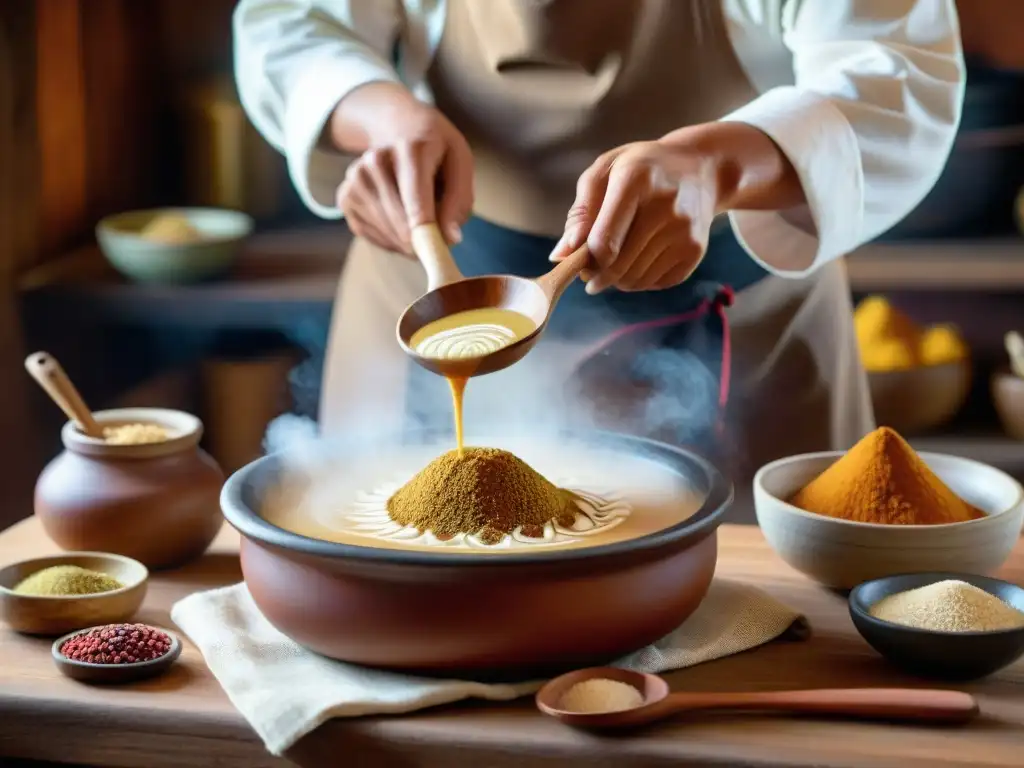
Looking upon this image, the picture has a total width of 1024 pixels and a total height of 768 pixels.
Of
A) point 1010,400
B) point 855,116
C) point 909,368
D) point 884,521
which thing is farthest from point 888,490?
point 1010,400

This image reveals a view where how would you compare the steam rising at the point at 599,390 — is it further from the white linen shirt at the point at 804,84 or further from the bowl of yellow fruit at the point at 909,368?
the bowl of yellow fruit at the point at 909,368

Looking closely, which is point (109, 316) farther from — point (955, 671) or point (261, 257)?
point (955, 671)

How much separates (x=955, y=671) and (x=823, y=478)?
316mm

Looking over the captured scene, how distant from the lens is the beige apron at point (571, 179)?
197cm

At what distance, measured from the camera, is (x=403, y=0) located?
6.89 feet

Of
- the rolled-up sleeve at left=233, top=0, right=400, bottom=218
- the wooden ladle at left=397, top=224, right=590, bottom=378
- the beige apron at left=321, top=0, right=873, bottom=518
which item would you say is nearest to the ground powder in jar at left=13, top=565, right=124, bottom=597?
the wooden ladle at left=397, top=224, right=590, bottom=378

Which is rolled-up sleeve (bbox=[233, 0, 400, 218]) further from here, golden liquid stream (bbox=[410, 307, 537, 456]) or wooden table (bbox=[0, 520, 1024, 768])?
Result: wooden table (bbox=[0, 520, 1024, 768])

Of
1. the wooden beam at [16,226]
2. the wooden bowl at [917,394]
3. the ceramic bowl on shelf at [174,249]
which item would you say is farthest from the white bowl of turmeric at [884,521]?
Answer: the wooden beam at [16,226]

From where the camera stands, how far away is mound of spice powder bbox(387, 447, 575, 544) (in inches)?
A: 54.8

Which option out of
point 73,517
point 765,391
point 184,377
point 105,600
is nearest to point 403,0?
point 765,391

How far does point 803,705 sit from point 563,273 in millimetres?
503

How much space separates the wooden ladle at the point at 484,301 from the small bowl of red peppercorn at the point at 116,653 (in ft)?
1.23

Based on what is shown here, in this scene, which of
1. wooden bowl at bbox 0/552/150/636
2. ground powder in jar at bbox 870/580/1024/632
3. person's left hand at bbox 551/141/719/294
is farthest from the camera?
person's left hand at bbox 551/141/719/294

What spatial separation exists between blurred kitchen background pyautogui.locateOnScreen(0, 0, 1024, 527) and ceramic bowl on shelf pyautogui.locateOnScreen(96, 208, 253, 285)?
3 cm
